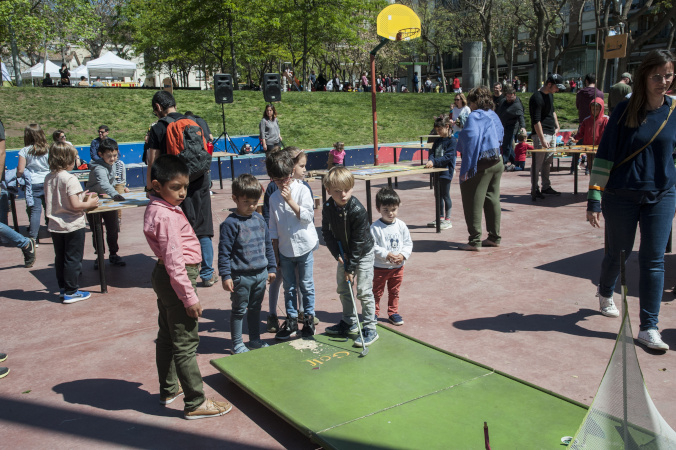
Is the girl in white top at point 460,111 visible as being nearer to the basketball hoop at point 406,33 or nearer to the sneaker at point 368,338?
the basketball hoop at point 406,33

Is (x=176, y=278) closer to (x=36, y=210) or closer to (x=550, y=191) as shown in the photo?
(x=36, y=210)

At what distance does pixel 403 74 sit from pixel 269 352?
230 feet

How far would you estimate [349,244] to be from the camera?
430 centimetres

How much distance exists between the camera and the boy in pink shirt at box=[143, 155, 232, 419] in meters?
3.29

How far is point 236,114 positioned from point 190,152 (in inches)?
757

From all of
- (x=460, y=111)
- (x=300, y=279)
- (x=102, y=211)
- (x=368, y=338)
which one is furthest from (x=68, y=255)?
(x=460, y=111)

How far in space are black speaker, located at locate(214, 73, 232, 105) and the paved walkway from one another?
9.41m

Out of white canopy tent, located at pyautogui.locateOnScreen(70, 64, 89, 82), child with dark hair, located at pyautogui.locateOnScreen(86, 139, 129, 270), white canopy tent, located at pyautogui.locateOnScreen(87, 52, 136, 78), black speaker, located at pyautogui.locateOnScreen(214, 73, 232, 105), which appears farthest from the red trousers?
white canopy tent, located at pyautogui.locateOnScreen(70, 64, 89, 82)

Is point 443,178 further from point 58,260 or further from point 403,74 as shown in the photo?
point 403,74

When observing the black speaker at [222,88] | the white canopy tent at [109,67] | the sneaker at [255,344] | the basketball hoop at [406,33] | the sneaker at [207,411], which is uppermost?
the white canopy tent at [109,67]

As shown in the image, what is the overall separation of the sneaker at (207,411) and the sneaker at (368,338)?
1083mm

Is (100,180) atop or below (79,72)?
below

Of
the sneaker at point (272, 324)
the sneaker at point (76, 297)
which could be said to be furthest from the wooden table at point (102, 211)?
the sneaker at point (272, 324)

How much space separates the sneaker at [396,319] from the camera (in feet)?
16.0
